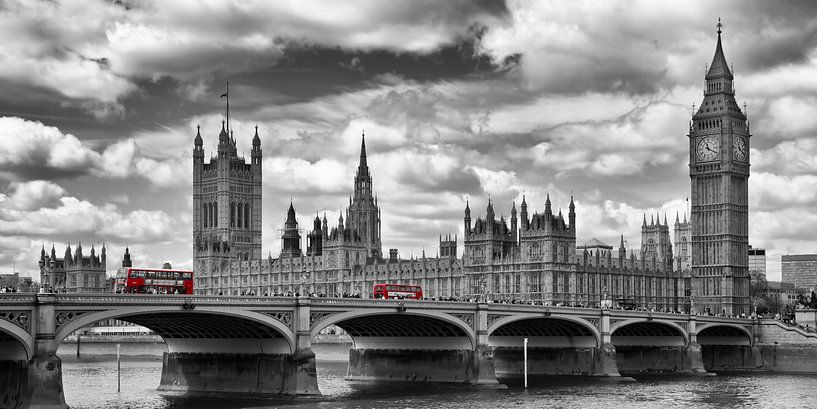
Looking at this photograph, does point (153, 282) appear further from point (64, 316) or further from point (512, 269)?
point (512, 269)

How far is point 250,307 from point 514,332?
127 feet

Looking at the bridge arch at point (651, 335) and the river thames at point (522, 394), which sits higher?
the bridge arch at point (651, 335)

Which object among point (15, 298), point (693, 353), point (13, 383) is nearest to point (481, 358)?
point (693, 353)

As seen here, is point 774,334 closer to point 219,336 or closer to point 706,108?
point 706,108

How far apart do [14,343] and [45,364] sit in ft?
10.3

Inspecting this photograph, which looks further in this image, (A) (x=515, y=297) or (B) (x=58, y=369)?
(A) (x=515, y=297)

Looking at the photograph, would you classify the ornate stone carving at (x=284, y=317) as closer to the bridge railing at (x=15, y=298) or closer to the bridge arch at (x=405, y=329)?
the bridge arch at (x=405, y=329)

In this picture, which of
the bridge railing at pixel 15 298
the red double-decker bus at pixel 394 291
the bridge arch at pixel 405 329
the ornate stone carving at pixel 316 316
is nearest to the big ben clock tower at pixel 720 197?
the red double-decker bus at pixel 394 291

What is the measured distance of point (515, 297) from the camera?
144 metres

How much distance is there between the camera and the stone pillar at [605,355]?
9966 cm

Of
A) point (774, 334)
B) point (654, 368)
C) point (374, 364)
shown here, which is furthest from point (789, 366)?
point (374, 364)

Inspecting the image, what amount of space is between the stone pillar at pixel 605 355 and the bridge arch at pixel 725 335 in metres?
23.5

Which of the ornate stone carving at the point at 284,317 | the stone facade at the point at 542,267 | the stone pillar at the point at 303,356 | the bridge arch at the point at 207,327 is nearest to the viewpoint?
the bridge arch at the point at 207,327

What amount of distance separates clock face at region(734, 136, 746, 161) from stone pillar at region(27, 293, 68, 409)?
112 metres
